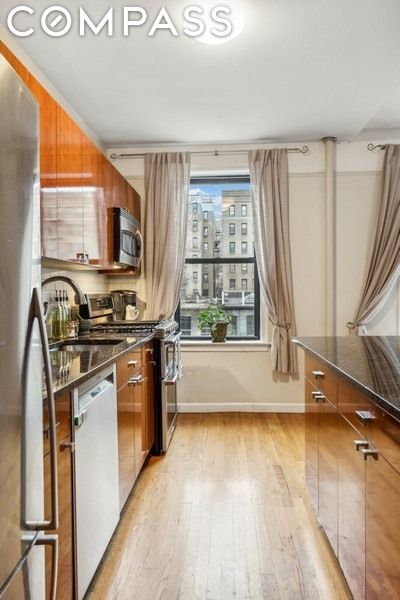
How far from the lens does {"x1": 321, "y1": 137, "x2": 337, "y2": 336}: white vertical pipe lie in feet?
13.7

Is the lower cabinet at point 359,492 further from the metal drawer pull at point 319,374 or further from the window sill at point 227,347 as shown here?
the window sill at point 227,347

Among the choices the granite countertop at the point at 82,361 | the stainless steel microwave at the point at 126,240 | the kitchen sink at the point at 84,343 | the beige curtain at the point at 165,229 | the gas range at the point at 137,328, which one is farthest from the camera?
the beige curtain at the point at 165,229

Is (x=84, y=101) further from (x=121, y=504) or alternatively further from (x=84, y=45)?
(x=121, y=504)

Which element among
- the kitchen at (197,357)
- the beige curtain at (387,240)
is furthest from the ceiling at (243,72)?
the beige curtain at (387,240)

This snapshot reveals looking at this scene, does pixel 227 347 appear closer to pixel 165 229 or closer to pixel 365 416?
pixel 165 229

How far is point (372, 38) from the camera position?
2584mm

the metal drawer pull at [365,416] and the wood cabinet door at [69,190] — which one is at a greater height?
the wood cabinet door at [69,190]

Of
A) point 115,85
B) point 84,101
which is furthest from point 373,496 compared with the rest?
point 84,101

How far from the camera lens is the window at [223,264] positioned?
4.52m

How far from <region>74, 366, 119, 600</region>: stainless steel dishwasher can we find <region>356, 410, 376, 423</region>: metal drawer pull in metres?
0.99

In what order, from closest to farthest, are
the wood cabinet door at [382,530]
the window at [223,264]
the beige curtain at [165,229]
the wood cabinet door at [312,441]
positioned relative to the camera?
the wood cabinet door at [382,530] → the wood cabinet door at [312,441] → the beige curtain at [165,229] → the window at [223,264]

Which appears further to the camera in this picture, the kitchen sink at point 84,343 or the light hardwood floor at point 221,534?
the kitchen sink at point 84,343

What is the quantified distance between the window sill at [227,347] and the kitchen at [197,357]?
16mm

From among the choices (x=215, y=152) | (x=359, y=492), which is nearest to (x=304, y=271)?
(x=215, y=152)
